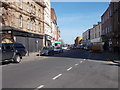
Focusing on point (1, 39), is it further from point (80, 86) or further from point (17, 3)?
point (80, 86)

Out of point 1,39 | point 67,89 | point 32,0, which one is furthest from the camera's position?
point 32,0

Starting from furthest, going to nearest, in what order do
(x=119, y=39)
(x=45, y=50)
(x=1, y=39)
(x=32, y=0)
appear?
(x=32, y=0)
(x=119, y=39)
(x=45, y=50)
(x=1, y=39)

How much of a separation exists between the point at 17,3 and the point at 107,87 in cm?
2745

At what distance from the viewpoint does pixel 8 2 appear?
1117 inches

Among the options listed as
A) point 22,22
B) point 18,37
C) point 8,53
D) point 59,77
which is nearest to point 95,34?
point 22,22

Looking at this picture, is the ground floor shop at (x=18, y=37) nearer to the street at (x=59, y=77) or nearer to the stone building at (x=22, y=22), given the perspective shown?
the stone building at (x=22, y=22)

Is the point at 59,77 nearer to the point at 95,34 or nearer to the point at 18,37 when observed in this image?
the point at 18,37

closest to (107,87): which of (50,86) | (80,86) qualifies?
(80,86)

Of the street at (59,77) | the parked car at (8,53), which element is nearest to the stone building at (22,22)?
the parked car at (8,53)

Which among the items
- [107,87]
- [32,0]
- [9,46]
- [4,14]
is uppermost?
[32,0]

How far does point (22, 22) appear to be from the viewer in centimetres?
3344

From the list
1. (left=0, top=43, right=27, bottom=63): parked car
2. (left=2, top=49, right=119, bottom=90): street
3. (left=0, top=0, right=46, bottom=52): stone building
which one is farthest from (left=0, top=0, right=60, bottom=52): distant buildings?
(left=2, top=49, right=119, bottom=90): street

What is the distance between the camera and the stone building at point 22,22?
2747cm

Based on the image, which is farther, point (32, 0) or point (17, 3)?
point (32, 0)
